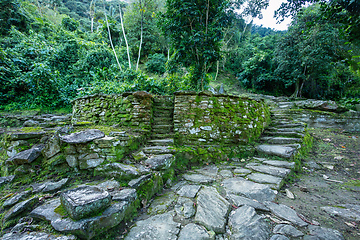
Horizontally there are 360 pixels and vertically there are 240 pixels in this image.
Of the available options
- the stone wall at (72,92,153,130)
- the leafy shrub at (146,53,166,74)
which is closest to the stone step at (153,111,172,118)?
the stone wall at (72,92,153,130)

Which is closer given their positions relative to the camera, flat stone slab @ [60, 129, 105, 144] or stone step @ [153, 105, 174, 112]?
flat stone slab @ [60, 129, 105, 144]

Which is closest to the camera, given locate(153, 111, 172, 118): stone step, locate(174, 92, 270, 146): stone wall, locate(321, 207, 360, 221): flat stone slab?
locate(321, 207, 360, 221): flat stone slab

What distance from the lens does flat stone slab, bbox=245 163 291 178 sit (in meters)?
2.44

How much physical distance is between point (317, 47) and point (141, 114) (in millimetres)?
11318

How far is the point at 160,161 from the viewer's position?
2359 millimetres

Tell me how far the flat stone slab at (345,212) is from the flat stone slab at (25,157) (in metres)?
4.12

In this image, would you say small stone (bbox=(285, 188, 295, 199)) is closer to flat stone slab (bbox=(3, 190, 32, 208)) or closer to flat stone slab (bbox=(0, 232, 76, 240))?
flat stone slab (bbox=(0, 232, 76, 240))

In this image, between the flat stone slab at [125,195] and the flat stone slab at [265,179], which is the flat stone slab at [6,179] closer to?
the flat stone slab at [125,195]

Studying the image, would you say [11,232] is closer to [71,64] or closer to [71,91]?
[71,91]

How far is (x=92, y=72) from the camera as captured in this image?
764cm

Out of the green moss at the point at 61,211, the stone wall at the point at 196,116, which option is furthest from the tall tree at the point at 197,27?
the green moss at the point at 61,211

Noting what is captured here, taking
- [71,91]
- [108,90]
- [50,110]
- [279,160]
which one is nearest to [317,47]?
[279,160]

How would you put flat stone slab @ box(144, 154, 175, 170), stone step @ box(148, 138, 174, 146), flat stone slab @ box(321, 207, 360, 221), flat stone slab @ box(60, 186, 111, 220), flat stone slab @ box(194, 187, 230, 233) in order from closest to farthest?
flat stone slab @ box(60, 186, 111, 220)
flat stone slab @ box(194, 187, 230, 233)
flat stone slab @ box(321, 207, 360, 221)
flat stone slab @ box(144, 154, 175, 170)
stone step @ box(148, 138, 174, 146)

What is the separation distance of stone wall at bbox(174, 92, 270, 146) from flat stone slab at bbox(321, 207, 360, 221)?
194 centimetres
